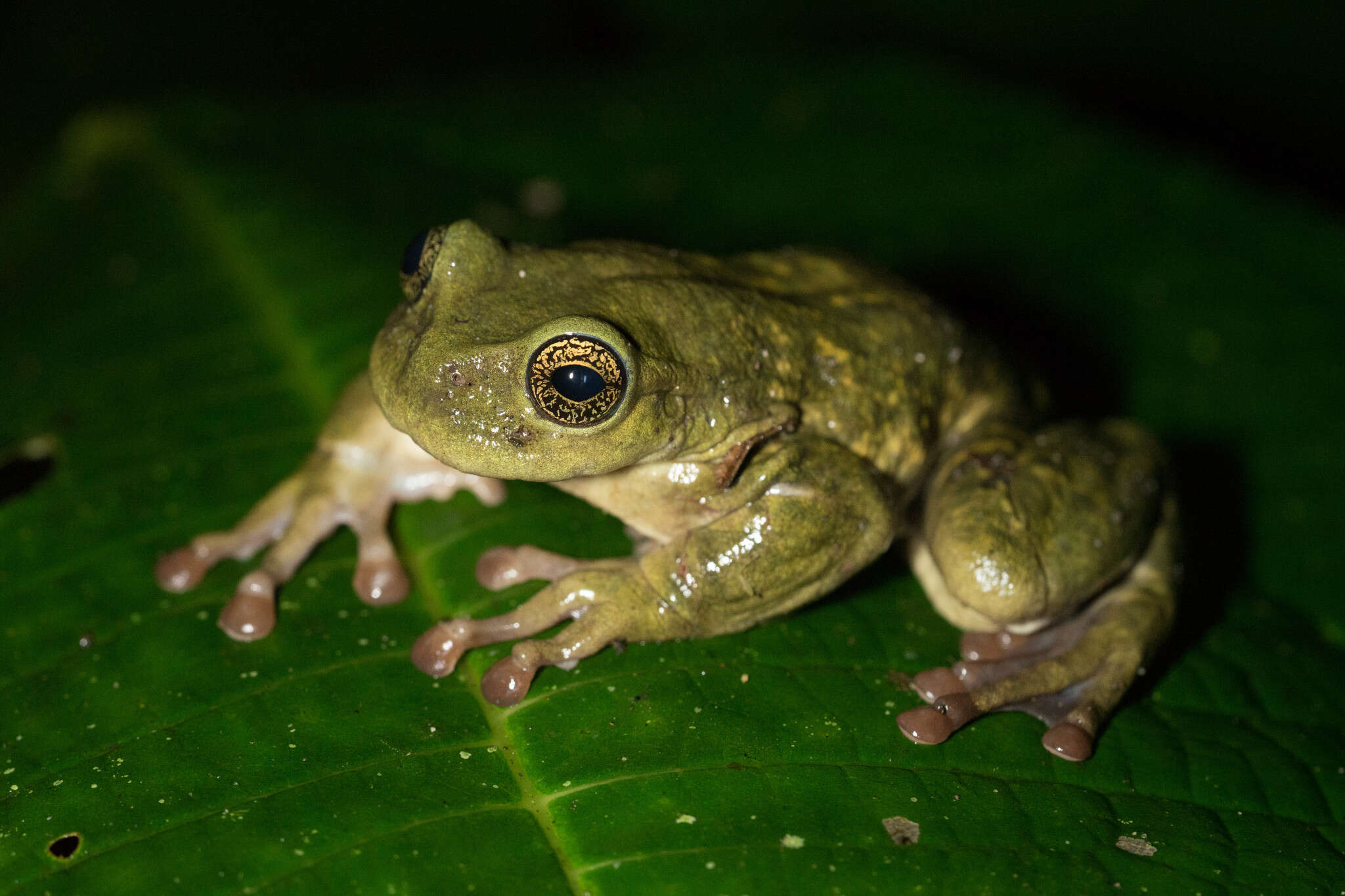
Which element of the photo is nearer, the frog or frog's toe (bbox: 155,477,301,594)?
the frog

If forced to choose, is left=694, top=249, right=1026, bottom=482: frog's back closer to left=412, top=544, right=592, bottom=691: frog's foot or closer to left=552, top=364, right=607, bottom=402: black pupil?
left=552, top=364, right=607, bottom=402: black pupil

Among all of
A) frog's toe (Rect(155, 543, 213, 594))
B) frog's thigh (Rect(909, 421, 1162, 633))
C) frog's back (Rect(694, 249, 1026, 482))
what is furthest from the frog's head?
frog's thigh (Rect(909, 421, 1162, 633))

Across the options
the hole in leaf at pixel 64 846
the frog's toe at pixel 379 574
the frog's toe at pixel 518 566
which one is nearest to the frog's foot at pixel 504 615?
the frog's toe at pixel 518 566

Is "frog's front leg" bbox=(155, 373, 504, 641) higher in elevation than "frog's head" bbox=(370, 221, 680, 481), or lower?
lower

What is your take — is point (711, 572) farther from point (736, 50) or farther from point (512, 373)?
point (736, 50)

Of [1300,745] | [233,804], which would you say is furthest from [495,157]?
[1300,745]

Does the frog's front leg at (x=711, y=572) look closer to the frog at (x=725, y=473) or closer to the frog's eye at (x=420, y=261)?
the frog at (x=725, y=473)

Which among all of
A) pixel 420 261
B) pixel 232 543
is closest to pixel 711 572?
pixel 420 261

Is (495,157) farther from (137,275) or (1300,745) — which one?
(1300,745)
